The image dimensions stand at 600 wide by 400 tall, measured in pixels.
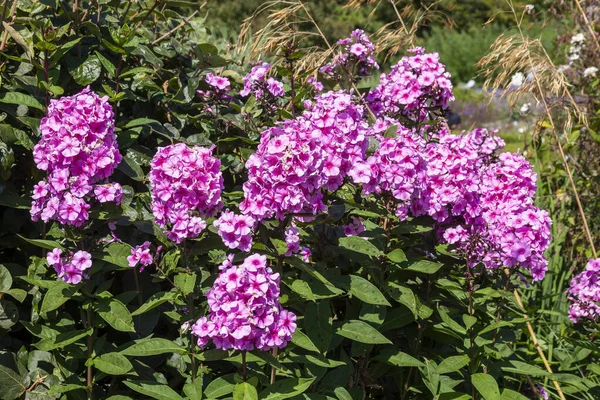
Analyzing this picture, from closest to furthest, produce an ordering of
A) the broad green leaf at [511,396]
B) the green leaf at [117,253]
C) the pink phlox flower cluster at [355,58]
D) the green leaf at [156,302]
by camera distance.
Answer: the green leaf at [156,302] → the green leaf at [117,253] → the broad green leaf at [511,396] → the pink phlox flower cluster at [355,58]

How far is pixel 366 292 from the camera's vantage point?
2723 millimetres

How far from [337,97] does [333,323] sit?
0.81 m

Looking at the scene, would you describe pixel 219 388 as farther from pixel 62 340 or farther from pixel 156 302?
pixel 62 340

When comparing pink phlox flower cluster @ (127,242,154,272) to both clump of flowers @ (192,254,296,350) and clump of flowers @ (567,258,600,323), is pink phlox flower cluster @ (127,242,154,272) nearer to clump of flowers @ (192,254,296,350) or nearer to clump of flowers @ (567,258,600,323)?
clump of flowers @ (192,254,296,350)

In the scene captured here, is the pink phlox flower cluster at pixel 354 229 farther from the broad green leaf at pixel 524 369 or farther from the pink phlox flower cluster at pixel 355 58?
the pink phlox flower cluster at pixel 355 58

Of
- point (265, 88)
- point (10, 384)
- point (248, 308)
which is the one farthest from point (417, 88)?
point (10, 384)

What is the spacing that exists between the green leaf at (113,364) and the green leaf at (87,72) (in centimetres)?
111

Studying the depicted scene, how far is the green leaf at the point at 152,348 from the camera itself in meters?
2.60

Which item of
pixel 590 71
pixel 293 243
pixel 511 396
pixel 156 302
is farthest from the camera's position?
pixel 590 71

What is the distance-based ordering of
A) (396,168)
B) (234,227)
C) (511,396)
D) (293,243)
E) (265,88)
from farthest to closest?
(265,88) → (511,396) → (396,168) → (293,243) → (234,227)

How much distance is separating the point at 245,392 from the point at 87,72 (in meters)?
1.53

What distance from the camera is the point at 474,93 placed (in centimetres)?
1852

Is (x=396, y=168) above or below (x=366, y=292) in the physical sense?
Result: above

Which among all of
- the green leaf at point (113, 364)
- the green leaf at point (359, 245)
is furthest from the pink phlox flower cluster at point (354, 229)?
the green leaf at point (113, 364)
